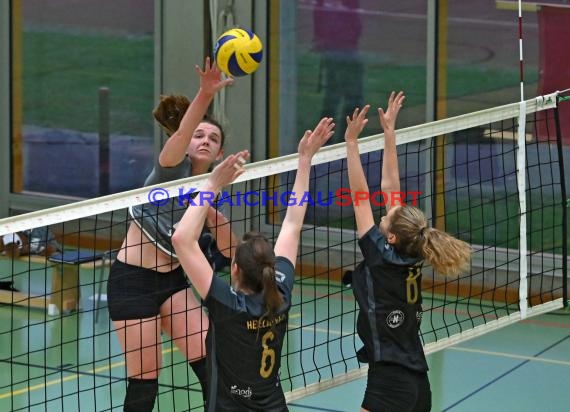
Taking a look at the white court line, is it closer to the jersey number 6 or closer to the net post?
the net post

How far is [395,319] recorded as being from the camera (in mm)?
5070

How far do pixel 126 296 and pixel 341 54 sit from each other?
5406 millimetres

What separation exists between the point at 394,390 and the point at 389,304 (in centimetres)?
37

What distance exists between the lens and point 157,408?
6.84 m

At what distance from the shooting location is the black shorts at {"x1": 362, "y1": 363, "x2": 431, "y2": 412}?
16.4ft

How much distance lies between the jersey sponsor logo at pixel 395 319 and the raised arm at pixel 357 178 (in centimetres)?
37

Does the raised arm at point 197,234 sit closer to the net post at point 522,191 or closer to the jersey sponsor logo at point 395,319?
the jersey sponsor logo at point 395,319

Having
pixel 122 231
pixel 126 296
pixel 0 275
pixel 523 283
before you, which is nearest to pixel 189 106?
pixel 126 296

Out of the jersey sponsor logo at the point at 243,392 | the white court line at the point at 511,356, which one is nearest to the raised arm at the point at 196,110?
the jersey sponsor logo at the point at 243,392

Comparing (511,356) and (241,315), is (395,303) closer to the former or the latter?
(241,315)

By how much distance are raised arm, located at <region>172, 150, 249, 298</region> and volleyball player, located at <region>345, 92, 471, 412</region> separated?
78cm

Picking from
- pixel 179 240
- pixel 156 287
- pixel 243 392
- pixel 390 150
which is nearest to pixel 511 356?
pixel 390 150

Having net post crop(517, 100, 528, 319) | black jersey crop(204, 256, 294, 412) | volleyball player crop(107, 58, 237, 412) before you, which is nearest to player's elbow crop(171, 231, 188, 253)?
black jersey crop(204, 256, 294, 412)

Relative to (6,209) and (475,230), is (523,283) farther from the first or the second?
(6,209)
